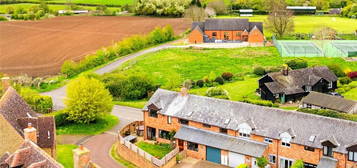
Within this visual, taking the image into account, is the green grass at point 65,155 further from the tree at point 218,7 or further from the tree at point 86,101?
the tree at point 218,7

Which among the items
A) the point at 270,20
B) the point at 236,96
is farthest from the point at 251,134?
the point at 270,20

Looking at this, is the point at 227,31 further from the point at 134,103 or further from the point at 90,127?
the point at 90,127

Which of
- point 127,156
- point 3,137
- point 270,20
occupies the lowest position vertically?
point 127,156

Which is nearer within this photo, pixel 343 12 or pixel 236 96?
pixel 236 96

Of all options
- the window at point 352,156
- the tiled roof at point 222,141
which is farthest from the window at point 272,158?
the window at point 352,156

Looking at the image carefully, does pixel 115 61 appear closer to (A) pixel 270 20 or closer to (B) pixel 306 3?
(A) pixel 270 20

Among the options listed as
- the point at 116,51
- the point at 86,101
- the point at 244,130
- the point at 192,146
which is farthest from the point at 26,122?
the point at 116,51
